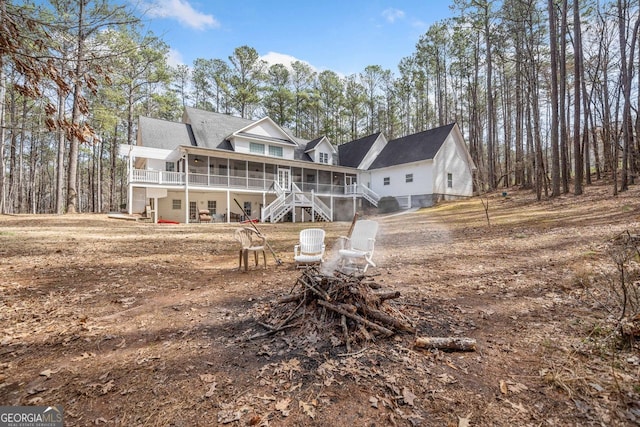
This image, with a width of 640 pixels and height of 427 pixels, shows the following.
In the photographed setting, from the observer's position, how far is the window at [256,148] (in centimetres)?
2120

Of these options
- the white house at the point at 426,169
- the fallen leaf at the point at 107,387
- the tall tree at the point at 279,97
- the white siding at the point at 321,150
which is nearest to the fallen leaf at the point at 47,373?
the fallen leaf at the point at 107,387

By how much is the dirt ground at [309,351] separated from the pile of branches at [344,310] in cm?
16

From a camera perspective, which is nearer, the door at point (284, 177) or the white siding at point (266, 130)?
the white siding at point (266, 130)

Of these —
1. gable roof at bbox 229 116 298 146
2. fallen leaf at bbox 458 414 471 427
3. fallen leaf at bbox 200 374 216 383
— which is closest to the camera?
fallen leaf at bbox 458 414 471 427

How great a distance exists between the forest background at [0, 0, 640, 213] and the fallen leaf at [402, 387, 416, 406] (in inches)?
215

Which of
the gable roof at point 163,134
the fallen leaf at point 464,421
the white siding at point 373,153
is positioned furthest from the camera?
the white siding at point 373,153

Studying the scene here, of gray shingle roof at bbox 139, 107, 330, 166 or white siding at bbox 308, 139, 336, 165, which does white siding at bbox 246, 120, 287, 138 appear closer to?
gray shingle roof at bbox 139, 107, 330, 166

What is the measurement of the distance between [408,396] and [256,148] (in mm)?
21113

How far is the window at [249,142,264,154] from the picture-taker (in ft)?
69.6

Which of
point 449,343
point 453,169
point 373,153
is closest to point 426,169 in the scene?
point 453,169

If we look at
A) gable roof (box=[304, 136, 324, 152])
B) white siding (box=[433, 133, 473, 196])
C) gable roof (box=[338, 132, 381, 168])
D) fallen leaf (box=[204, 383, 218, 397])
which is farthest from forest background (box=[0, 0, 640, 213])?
gable roof (box=[304, 136, 324, 152])

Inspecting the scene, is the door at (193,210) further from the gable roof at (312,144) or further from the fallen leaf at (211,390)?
the fallen leaf at (211,390)

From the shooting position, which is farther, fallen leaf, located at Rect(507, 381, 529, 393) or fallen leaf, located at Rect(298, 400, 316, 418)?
fallen leaf, located at Rect(507, 381, 529, 393)

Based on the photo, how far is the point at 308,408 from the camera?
7.03ft
